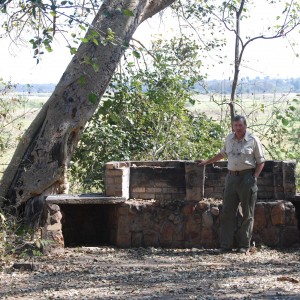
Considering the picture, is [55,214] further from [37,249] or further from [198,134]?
[198,134]

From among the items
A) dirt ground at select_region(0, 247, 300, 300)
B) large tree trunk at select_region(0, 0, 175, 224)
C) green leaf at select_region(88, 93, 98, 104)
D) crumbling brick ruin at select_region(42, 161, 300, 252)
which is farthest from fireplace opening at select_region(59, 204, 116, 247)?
green leaf at select_region(88, 93, 98, 104)

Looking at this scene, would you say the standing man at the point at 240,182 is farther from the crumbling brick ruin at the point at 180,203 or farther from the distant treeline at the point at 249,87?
the distant treeline at the point at 249,87

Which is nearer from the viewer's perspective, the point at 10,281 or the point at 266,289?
the point at 266,289

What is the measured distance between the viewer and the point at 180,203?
948 cm

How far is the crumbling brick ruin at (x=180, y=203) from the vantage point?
9.32 metres

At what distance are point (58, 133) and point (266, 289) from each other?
4448 millimetres

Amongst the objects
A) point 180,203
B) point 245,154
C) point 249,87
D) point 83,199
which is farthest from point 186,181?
point 249,87

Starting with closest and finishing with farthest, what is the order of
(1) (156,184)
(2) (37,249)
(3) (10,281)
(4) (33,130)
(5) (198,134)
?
(3) (10,281), (2) (37,249), (1) (156,184), (4) (33,130), (5) (198,134)

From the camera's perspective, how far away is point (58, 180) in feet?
33.6

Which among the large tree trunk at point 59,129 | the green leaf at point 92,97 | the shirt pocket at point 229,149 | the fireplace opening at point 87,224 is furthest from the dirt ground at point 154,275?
the green leaf at point 92,97

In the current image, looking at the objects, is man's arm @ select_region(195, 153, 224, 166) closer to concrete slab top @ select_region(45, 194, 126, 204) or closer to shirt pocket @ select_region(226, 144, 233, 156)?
shirt pocket @ select_region(226, 144, 233, 156)

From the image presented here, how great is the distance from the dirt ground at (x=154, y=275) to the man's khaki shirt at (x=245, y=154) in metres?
1.11

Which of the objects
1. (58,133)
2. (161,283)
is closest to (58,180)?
(58,133)

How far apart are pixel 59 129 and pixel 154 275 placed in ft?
10.9
